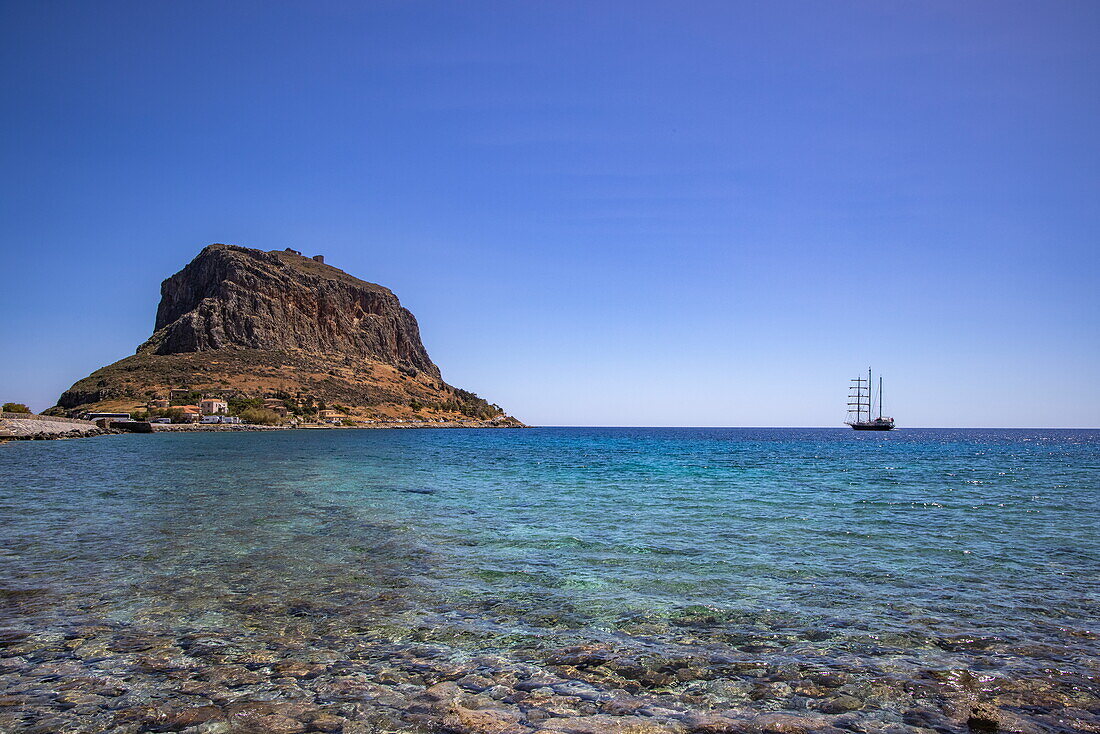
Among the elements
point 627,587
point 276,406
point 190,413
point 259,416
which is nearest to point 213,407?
point 190,413

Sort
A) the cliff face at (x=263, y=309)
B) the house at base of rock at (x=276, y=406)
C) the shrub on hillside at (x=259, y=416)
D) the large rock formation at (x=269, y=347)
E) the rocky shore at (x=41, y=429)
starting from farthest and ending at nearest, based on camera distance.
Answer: the cliff face at (x=263, y=309), the large rock formation at (x=269, y=347), the house at base of rock at (x=276, y=406), the shrub on hillside at (x=259, y=416), the rocky shore at (x=41, y=429)

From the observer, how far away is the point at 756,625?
27.6ft

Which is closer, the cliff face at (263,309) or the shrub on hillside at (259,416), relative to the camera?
the shrub on hillside at (259,416)

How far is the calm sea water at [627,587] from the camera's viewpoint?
6.78m

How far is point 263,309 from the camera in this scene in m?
155

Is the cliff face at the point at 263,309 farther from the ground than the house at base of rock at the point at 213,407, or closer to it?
farther from the ground

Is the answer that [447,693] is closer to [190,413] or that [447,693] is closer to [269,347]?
[190,413]

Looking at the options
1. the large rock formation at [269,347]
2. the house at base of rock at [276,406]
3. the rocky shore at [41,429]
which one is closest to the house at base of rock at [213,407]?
the large rock formation at [269,347]

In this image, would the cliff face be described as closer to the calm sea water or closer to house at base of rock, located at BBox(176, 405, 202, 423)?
house at base of rock, located at BBox(176, 405, 202, 423)

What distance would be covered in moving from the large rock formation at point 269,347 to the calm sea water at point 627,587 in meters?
117

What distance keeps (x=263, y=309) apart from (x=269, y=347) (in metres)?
10.2

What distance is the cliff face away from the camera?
148875 mm

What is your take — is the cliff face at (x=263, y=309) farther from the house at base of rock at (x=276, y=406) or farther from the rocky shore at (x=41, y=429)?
the rocky shore at (x=41, y=429)

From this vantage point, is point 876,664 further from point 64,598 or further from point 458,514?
point 458,514
